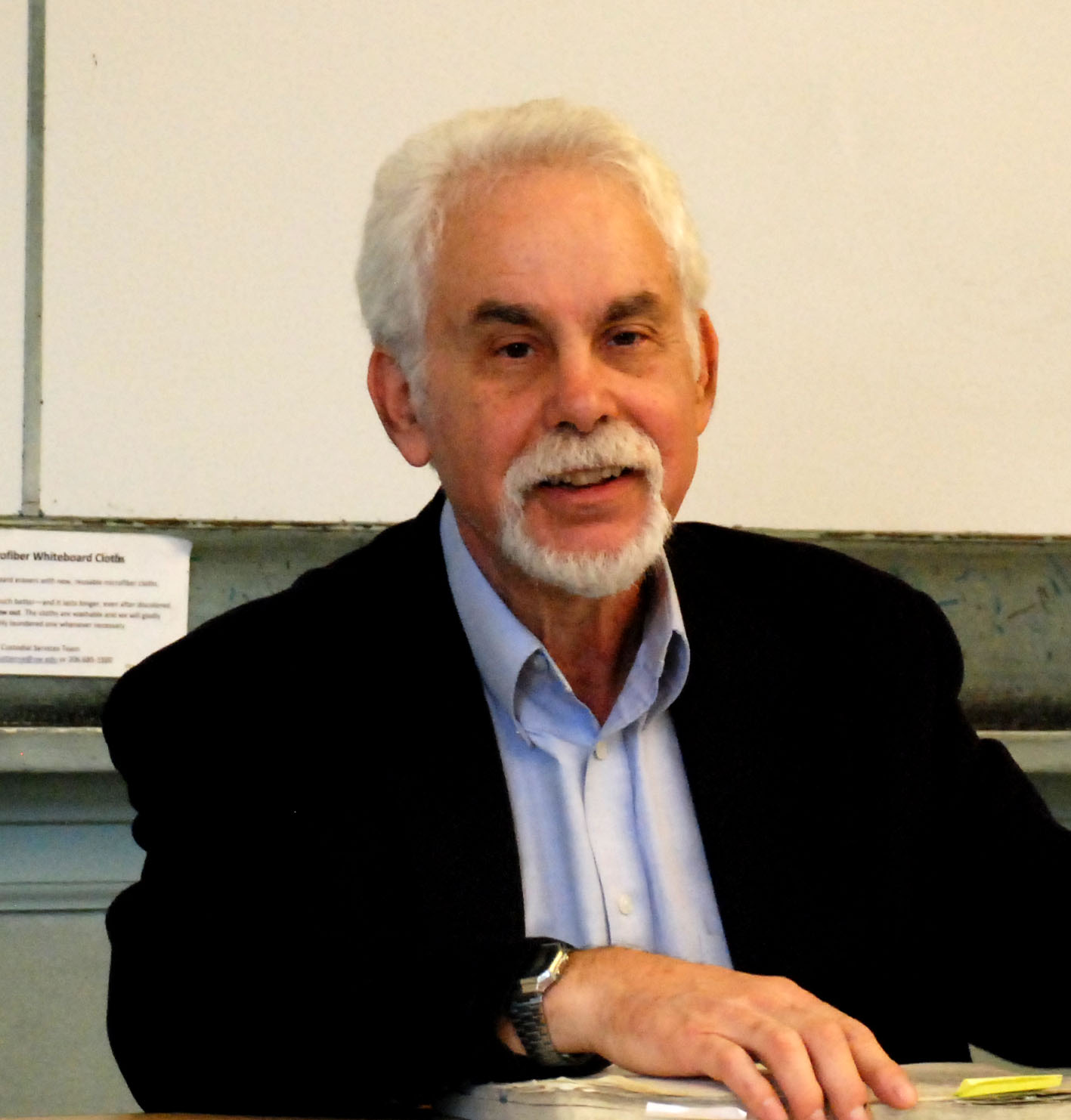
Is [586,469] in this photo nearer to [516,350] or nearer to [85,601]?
[516,350]

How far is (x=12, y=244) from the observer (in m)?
1.98

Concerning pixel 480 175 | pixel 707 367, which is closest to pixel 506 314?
pixel 480 175

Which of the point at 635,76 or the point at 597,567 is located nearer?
the point at 597,567

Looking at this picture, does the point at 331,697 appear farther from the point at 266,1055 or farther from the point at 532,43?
the point at 532,43

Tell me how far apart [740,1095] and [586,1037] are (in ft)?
0.50

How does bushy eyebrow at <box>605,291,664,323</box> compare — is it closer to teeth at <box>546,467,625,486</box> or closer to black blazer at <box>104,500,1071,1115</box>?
teeth at <box>546,467,625,486</box>

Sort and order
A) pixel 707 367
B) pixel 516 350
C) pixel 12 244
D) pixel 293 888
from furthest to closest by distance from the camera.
Result: pixel 12 244
pixel 707 367
pixel 516 350
pixel 293 888

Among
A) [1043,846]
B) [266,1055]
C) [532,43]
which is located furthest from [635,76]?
[266,1055]

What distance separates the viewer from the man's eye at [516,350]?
4.87 ft

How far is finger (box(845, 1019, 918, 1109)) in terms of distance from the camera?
3.18 ft

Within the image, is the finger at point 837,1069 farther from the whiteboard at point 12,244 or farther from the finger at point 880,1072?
the whiteboard at point 12,244

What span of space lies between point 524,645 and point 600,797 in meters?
0.17

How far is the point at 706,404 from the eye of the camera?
163 centimetres

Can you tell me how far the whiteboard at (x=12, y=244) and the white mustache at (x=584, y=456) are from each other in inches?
32.6
